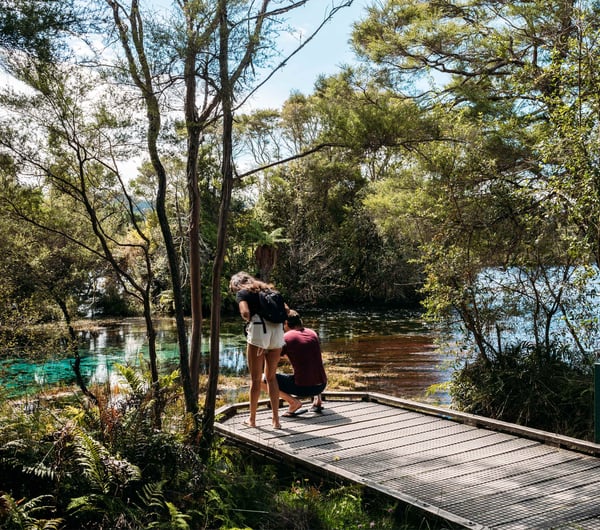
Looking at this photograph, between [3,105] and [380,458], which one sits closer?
[380,458]

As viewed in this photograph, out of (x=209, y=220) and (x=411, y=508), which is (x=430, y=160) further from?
(x=209, y=220)

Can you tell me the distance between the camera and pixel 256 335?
260 inches

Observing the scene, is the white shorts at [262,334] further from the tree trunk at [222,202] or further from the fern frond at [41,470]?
the fern frond at [41,470]

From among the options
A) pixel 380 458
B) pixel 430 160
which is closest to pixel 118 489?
pixel 380 458

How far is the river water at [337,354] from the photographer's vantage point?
12.8 meters

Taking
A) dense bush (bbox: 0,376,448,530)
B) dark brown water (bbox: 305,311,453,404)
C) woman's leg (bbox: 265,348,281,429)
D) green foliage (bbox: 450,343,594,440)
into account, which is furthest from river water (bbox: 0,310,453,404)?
dense bush (bbox: 0,376,448,530)

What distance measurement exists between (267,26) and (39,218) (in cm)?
459

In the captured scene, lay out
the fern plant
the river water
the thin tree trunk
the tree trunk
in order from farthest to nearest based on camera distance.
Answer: the river water → the thin tree trunk → the tree trunk → the fern plant

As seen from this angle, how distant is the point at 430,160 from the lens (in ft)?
27.9

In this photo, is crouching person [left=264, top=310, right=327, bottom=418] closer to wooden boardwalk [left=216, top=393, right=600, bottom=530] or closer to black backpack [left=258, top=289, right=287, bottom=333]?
wooden boardwalk [left=216, top=393, right=600, bottom=530]

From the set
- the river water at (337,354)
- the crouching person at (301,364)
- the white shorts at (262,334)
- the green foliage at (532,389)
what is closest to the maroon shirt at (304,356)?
the crouching person at (301,364)

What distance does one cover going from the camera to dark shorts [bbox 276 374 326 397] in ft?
23.7

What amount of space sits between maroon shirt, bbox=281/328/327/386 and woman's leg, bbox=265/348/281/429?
0.41 metres

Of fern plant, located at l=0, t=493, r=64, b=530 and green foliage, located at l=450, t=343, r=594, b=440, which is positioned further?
green foliage, located at l=450, t=343, r=594, b=440
